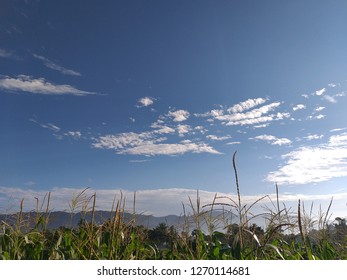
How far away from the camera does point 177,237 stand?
657 cm

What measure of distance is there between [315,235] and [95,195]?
5.15 meters

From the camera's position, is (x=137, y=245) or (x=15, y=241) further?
(x=137, y=245)

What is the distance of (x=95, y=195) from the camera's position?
4715 millimetres
